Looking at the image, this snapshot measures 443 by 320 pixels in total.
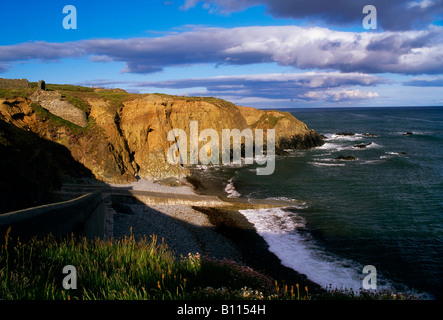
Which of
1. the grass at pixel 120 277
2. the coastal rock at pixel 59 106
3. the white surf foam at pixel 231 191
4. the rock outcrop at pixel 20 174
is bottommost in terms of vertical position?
the white surf foam at pixel 231 191

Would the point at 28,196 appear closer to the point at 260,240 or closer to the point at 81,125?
the point at 260,240

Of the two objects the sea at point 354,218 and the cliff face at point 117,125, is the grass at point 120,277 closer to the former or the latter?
the sea at point 354,218

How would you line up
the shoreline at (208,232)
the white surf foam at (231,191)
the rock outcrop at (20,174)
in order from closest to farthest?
the rock outcrop at (20,174)
the shoreline at (208,232)
the white surf foam at (231,191)

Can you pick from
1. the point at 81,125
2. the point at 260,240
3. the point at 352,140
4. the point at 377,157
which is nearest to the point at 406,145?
the point at 352,140

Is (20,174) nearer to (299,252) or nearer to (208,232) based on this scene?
(208,232)

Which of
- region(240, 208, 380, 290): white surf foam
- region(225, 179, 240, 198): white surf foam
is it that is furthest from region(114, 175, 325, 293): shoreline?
region(225, 179, 240, 198): white surf foam

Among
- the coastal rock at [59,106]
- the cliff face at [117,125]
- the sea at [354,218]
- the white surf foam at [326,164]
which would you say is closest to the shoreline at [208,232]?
the sea at [354,218]

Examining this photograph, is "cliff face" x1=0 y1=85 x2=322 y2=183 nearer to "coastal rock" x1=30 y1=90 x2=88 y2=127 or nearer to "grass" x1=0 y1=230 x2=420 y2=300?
"coastal rock" x1=30 y1=90 x2=88 y2=127
